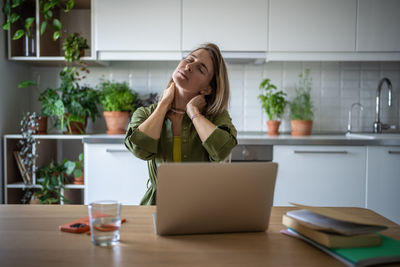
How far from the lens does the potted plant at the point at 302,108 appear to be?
2.94m

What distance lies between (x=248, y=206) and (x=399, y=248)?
0.34m

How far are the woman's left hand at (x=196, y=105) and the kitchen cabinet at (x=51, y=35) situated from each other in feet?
5.03

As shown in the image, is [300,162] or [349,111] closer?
[300,162]

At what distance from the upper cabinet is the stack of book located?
7.17 feet

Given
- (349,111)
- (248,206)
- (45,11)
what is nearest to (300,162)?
(349,111)

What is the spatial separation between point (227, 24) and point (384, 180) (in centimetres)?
163

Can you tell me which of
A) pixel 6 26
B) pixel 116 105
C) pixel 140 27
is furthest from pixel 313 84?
pixel 6 26

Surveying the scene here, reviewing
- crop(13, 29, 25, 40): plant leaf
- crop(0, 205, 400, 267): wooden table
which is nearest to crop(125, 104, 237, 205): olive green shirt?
crop(0, 205, 400, 267): wooden table

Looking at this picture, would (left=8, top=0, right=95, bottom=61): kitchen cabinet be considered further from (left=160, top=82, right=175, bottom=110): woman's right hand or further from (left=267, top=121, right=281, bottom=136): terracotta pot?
(left=267, top=121, right=281, bottom=136): terracotta pot

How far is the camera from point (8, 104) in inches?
116

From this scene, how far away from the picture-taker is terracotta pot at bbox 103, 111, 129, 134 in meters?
2.92

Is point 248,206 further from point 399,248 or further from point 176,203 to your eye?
point 399,248

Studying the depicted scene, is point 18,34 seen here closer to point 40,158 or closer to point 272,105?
point 40,158

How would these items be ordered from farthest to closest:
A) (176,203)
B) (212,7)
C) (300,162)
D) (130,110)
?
1. (130,110)
2. (212,7)
3. (300,162)
4. (176,203)
